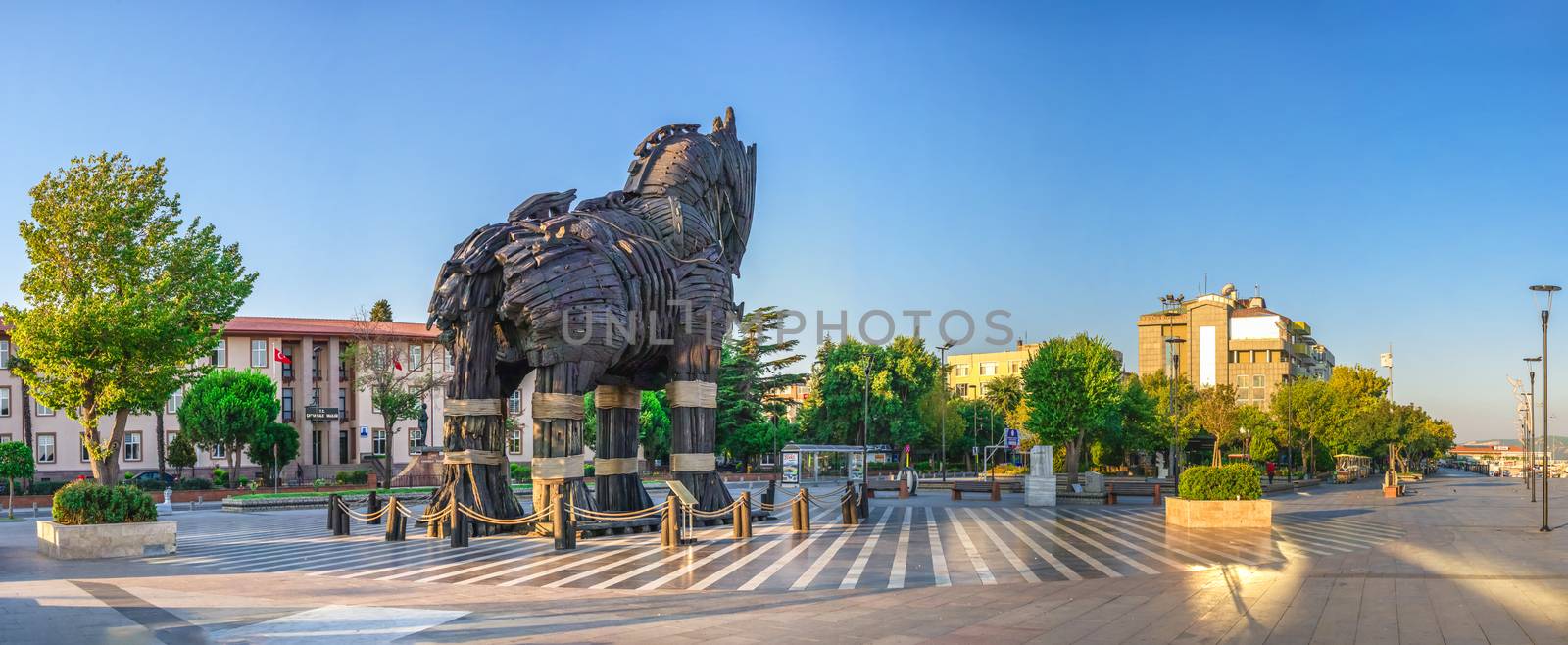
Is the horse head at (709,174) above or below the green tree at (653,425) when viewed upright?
above

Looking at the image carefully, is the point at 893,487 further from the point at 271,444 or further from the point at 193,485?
the point at 271,444

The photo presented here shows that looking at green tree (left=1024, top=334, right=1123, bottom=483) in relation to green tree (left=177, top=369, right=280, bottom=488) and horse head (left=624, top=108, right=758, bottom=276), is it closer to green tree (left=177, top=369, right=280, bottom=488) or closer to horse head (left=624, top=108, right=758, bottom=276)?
horse head (left=624, top=108, right=758, bottom=276)

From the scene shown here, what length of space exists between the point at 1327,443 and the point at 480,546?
75.4 m

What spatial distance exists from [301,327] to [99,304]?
41574mm

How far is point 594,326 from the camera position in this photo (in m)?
21.4

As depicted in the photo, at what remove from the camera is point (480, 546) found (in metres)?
20.5

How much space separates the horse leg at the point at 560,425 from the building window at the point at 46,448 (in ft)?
177

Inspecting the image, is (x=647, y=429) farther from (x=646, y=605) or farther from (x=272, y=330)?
(x=646, y=605)

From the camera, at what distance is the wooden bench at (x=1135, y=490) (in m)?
35.5

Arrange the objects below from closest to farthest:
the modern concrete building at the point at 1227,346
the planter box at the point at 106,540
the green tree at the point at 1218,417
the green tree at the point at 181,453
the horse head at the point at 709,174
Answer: the planter box at the point at 106,540 → the horse head at the point at 709,174 → the green tree at the point at 181,453 → the green tree at the point at 1218,417 → the modern concrete building at the point at 1227,346

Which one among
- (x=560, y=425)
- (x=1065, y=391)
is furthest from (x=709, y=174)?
(x=1065, y=391)

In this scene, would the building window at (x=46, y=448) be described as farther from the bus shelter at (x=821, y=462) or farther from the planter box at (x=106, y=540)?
the planter box at (x=106, y=540)

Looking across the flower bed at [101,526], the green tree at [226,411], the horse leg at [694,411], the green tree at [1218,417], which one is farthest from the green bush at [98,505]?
the green tree at [1218,417]

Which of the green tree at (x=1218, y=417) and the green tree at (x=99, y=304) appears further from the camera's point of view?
the green tree at (x=1218, y=417)
